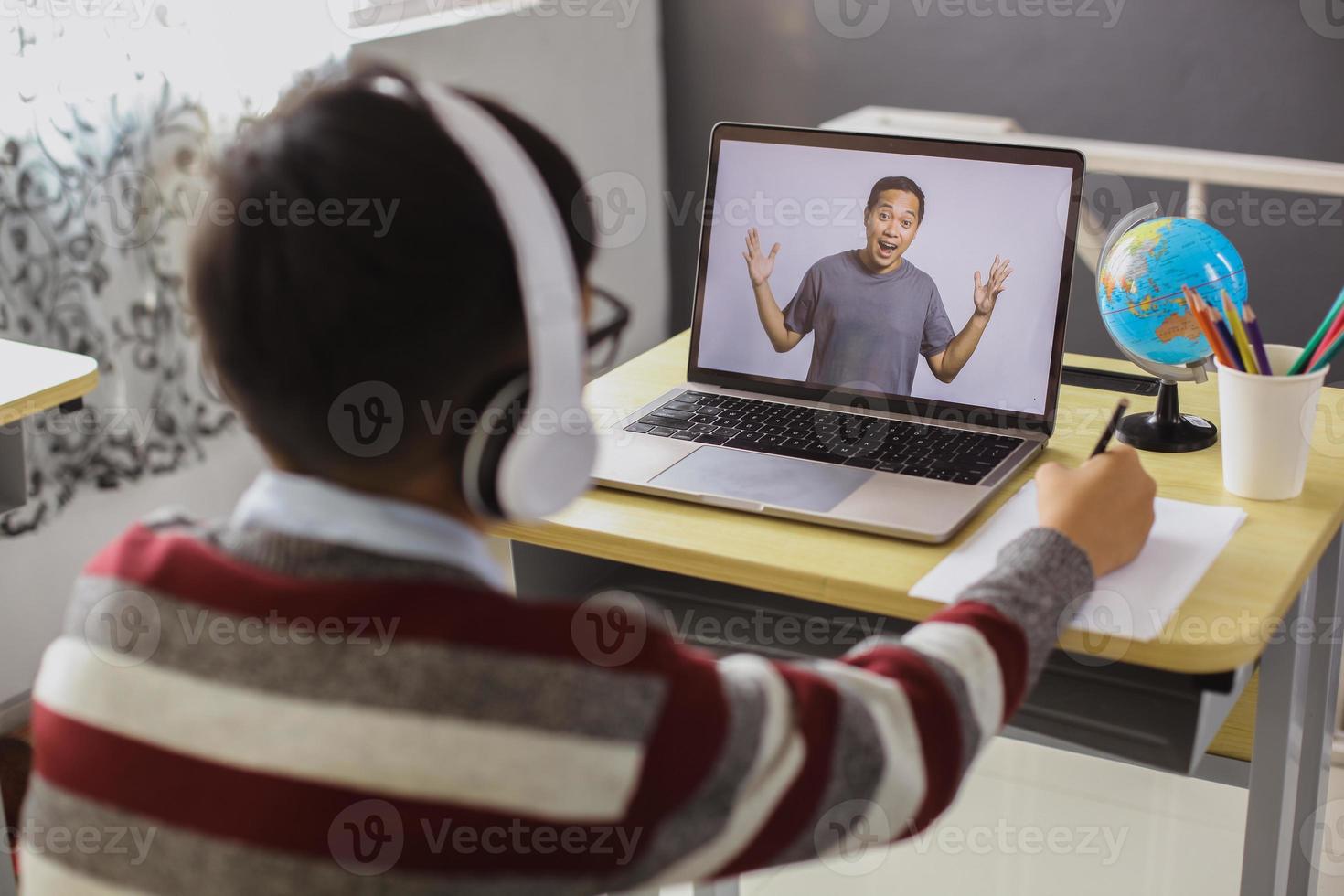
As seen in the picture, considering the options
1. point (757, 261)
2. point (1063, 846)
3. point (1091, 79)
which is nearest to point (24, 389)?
point (757, 261)

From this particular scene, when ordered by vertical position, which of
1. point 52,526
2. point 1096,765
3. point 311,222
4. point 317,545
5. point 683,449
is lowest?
point 1096,765

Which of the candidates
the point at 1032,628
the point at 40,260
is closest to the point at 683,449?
the point at 1032,628

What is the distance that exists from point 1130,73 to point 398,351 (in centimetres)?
305

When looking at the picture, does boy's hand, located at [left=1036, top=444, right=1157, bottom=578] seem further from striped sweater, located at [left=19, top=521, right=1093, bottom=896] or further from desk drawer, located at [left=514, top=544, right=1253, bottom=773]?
striped sweater, located at [left=19, top=521, right=1093, bottom=896]

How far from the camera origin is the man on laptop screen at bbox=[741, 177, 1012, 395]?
1.30 metres

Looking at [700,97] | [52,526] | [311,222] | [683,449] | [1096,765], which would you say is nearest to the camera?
[311,222]

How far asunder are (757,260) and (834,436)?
0.67 ft

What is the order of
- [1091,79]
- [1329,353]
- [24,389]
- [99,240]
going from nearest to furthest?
[1329,353], [24,389], [99,240], [1091,79]

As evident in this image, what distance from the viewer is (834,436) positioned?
128 cm

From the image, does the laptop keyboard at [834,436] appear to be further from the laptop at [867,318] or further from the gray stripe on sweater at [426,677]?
the gray stripe on sweater at [426,677]

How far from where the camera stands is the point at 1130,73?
329cm

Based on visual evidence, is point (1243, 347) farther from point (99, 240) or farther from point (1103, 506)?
point (99, 240)

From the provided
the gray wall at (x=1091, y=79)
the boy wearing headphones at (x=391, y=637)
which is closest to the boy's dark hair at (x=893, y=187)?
the boy wearing headphones at (x=391, y=637)

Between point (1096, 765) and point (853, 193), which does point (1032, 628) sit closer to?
point (853, 193)
